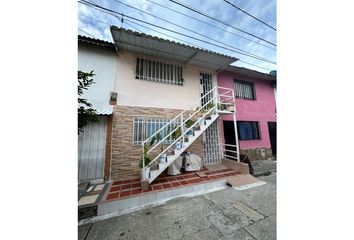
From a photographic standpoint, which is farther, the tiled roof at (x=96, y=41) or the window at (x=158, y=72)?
the window at (x=158, y=72)

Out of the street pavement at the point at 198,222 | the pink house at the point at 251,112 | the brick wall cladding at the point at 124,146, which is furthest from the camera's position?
the pink house at the point at 251,112

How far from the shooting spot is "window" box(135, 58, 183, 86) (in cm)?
574

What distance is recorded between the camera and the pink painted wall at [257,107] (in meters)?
7.65

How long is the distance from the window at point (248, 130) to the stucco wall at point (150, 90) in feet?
10.2

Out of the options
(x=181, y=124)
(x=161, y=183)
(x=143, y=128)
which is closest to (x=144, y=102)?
(x=143, y=128)

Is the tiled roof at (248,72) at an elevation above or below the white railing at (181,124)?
above

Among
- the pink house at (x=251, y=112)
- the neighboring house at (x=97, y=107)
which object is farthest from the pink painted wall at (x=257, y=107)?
the neighboring house at (x=97, y=107)

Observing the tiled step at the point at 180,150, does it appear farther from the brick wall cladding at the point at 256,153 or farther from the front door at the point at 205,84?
the brick wall cladding at the point at 256,153
